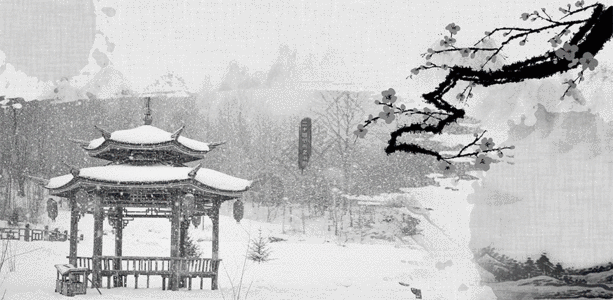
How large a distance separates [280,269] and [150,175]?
26.0ft

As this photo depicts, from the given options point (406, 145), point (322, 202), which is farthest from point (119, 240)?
point (322, 202)

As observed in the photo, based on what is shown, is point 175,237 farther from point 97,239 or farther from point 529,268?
point 529,268

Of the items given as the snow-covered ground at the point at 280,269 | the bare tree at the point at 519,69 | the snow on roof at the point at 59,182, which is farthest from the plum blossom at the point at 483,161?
the snow on roof at the point at 59,182

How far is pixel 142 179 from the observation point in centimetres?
1116

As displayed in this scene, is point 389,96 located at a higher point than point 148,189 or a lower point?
higher

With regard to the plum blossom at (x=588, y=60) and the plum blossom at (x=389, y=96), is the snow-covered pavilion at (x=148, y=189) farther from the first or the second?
the plum blossom at (x=588, y=60)

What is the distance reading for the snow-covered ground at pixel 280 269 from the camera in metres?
12.0

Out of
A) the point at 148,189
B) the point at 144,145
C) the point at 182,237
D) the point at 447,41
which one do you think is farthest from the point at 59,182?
the point at 447,41

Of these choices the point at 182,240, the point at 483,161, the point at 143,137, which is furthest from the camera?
the point at 182,240

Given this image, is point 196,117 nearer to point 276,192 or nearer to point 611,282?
point 276,192

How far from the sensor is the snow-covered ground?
1196 centimetres

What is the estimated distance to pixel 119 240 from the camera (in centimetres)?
1298

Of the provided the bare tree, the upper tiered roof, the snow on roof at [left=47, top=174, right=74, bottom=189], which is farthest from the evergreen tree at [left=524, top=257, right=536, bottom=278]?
the bare tree

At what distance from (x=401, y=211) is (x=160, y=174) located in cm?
1778
